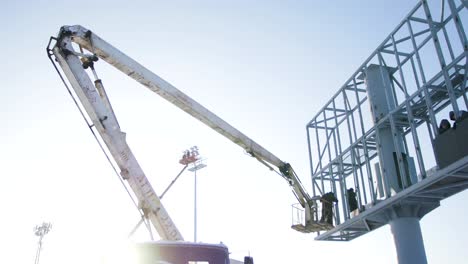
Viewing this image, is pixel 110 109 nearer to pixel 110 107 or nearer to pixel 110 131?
pixel 110 107

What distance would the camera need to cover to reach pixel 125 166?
50.7ft

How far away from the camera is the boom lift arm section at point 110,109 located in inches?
624

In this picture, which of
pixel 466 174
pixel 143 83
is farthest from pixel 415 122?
pixel 143 83

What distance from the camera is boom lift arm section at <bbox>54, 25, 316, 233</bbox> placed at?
15.9 m

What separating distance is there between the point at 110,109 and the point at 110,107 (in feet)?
0.41

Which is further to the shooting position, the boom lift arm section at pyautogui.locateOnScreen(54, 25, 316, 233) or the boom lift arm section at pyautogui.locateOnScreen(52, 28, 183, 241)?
the boom lift arm section at pyautogui.locateOnScreen(54, 25, 316, 233)

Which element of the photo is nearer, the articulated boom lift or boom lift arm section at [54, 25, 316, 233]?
the articulated boom lift

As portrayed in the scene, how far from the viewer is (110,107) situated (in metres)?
16.4

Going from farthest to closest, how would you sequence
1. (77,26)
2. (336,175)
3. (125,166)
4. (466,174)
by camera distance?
(336,175) < (77,26) < (125,166) < (466,174)

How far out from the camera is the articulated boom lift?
15.2 m

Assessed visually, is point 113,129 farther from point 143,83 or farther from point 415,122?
point 415,122

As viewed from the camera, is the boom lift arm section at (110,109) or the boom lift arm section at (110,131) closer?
the boom lift arm section at (110,131)

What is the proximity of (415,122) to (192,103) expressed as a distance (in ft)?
30.7

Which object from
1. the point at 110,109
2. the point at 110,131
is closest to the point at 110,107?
the point at 110,109
